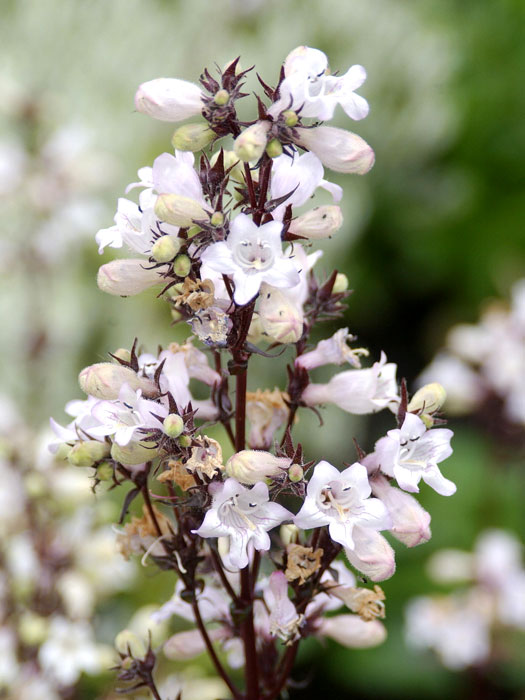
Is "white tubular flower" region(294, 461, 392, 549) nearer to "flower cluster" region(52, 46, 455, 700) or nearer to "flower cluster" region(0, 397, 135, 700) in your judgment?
"flower cluster" region(52, 46, 455, 700)

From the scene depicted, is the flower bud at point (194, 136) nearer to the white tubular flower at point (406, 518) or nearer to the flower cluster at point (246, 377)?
the flower cluster at point (246, 377)

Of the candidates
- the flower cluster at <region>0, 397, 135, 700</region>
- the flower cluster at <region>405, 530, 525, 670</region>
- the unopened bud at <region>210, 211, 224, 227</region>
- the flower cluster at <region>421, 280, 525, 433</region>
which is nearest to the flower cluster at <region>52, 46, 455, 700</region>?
the unopened bud at <region>210, 211, 224, 227</region>

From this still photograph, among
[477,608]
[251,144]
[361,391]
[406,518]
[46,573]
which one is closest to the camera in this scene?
[251,144]

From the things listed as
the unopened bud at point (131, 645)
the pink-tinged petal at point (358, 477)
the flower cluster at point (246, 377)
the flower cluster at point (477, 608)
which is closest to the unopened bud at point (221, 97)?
the flower cluster at point (246, 377)

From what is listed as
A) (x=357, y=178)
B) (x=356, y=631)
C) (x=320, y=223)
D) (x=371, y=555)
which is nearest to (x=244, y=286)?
(x=320, y=223)

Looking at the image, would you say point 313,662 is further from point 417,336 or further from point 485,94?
point 485,94

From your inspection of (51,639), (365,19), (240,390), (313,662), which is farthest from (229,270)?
(365,19)

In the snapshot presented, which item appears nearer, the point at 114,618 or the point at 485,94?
the point at 114,618

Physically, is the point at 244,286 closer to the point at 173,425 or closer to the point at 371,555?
the point at 173,425
